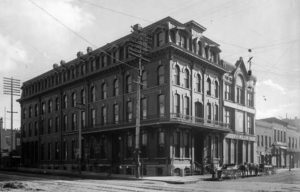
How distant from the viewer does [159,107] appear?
125ft

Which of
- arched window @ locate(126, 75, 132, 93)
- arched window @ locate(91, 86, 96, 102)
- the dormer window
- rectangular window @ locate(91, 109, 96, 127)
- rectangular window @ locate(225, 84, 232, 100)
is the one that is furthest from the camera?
arched window @ locate(91, 86, 96, 102)

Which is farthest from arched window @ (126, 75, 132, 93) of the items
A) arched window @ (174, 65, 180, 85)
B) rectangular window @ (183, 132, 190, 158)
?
rectangular window @ (183, 132, 190, 158)

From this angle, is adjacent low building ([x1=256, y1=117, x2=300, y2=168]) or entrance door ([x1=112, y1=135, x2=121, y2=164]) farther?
adjacent low building ([x1=256, y1=117, x2=300, y2=168])

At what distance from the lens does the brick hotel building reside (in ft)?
123

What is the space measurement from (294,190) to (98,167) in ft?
96.6

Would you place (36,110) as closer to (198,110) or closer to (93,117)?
(93,117)

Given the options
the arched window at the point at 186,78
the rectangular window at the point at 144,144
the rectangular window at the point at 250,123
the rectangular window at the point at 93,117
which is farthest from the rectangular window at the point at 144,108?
the rectangular window at the point at 250,123

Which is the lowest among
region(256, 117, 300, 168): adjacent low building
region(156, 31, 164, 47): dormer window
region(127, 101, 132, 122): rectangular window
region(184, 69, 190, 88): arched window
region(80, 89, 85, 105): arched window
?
region(256, 117, 300, 168): adjacent low building

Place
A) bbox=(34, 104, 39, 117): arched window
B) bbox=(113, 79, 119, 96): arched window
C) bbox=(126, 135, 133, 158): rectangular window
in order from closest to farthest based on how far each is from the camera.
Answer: bbox=(126, 135, 133, 158): rectangular window, bbox=(113, 79, 119, 96): arched window, bbox=(34, 104, 39, 117): arched window

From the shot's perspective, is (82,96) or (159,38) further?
(82,96)

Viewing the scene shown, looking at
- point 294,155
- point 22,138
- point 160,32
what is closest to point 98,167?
point 160,32

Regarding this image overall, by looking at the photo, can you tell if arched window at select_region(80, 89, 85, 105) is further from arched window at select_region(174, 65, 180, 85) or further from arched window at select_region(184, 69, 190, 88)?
arched window at select_region(174, 65, 180, 85)

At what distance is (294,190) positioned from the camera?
2083 cm

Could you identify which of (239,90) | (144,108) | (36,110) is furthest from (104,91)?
(36,110)
